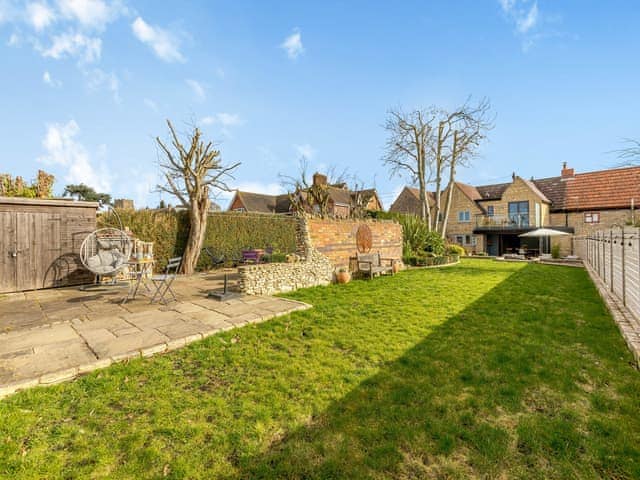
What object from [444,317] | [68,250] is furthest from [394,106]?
[68,250]

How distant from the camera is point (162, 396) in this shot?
9.29ft

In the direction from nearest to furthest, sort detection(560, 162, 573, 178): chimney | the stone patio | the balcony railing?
the stone patio < the balcony railing < detection(560, 162, 573, 178): chimney

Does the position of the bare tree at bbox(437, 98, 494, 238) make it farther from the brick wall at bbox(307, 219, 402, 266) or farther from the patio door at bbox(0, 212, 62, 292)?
the patio door at bbox(0, 212, 62, 292)

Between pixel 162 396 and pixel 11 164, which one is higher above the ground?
pixel 11 164

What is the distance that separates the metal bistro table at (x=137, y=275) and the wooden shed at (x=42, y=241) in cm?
116

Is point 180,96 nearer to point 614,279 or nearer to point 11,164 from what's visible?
point 11,164

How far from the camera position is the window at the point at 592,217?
24500mm

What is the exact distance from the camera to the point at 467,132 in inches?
778

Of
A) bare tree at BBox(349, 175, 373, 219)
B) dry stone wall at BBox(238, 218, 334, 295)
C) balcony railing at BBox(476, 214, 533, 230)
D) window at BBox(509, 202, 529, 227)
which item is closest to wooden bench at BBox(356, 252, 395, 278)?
dry stone wall at BBox(238, 218, 334, 295)

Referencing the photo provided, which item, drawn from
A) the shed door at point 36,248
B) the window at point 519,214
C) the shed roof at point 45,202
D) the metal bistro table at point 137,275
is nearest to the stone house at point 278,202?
the window at point 519,214

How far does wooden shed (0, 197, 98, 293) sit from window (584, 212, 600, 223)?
33751 mm

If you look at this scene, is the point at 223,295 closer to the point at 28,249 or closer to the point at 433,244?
the point at 28,249

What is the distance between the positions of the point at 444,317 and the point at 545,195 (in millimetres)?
30627

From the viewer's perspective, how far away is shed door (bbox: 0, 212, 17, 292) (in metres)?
7.38
